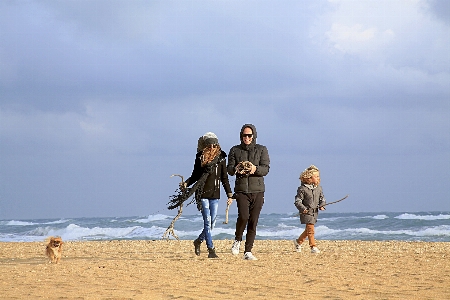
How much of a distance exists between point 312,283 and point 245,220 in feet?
8.36

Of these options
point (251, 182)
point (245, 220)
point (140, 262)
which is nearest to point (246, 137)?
point (251, 182)

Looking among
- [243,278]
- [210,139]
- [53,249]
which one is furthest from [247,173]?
[53,249]

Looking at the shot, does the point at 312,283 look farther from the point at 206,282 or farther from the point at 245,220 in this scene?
the point at 245,220

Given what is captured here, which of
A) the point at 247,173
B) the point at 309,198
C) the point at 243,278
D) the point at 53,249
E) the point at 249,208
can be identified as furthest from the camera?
the point at 309,198

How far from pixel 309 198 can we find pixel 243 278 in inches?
153

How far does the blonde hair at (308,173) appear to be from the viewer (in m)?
12.3

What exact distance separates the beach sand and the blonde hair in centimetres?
151

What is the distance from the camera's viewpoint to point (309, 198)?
40.3 feet

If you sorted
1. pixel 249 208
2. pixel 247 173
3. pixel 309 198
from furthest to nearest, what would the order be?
pixel 309 198 < pixel 249 208 < pixel 247 173

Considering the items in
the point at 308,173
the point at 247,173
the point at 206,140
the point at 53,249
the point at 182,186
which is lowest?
the point at 53,249

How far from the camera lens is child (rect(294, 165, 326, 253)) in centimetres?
1222

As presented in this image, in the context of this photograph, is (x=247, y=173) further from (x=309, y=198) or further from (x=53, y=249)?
(x=53, y=249)

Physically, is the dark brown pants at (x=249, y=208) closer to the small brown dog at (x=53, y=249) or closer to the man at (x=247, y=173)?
the man at (x=247, y=173)

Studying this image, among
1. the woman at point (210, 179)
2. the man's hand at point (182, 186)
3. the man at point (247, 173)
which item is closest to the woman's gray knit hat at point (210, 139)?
the woman at point (210, 179)
